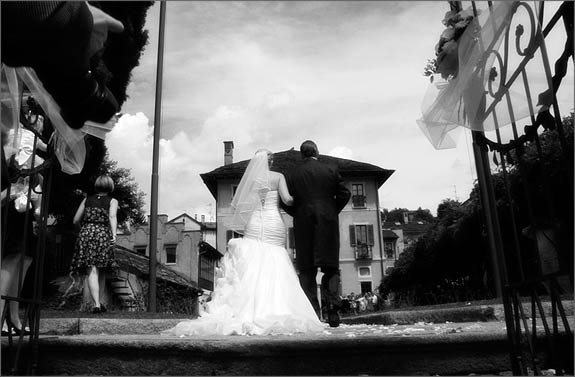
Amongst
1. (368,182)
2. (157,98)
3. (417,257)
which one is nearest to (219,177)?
(368,182)

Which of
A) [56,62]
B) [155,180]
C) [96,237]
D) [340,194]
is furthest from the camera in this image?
[155,180]

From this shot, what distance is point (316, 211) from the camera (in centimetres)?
648

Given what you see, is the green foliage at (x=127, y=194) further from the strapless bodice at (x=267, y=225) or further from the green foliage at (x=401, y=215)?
the green foliage at (x=401, y=215)

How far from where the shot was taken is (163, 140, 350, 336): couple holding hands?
5.43 meters

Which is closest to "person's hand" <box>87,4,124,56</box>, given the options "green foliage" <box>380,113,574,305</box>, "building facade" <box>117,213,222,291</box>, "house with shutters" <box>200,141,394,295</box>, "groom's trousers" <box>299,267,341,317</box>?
"groom's trousers" <box>299,267,341,317</box>

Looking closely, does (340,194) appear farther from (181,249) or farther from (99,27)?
(181,249)

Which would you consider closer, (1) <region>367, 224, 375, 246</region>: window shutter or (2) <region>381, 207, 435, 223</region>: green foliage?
(1) <region>367, 224, 375, 246</region>: window shutter

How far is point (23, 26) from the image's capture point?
1.52 m

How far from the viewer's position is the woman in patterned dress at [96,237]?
7.04 m

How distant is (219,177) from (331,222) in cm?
4019

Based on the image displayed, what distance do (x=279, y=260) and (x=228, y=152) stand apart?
45.3m

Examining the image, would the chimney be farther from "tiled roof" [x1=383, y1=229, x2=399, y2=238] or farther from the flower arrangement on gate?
the flower arrangement on gate

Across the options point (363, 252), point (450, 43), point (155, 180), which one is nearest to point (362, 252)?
point (363, 252)

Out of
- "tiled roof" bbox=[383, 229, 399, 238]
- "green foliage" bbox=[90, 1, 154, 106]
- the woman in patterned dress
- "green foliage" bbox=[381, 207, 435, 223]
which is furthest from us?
"green foliage" bbox=[381, 207, 435, 223]
